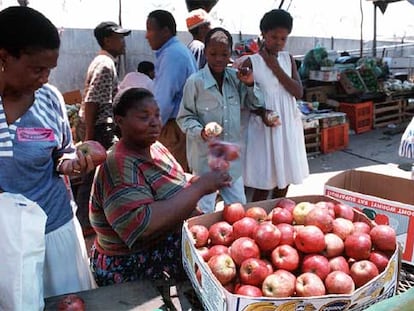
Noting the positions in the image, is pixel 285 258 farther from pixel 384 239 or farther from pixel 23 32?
pixel 23 32

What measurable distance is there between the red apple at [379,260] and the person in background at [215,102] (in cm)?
158

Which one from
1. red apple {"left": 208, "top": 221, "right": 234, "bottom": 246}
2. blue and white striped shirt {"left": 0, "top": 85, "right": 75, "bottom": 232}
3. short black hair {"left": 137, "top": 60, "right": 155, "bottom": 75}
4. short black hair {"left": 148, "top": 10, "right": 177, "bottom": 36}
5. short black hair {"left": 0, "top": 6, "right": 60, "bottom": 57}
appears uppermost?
short black hair {"left": 148, "top": 10, "right": 177, "bottom": 36}

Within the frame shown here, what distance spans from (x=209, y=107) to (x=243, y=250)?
1.71 m

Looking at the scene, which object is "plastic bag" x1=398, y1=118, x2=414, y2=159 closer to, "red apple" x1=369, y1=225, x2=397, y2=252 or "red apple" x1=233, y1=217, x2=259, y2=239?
"red apple" x1=369, y1=225, x2=397, y2=252

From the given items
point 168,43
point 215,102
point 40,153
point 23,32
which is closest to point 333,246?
point 40,153

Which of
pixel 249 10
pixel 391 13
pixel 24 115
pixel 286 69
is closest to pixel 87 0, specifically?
pixel 249 10

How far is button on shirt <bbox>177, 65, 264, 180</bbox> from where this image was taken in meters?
2.91

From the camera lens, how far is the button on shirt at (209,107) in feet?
9.56

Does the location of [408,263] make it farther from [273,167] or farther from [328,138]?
[328,138]

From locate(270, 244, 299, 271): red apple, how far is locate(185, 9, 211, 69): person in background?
2.71 metres

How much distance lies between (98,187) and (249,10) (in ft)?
28.2

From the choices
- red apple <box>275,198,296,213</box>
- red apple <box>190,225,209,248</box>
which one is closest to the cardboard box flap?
red apple <box>275,198,296,213</box>

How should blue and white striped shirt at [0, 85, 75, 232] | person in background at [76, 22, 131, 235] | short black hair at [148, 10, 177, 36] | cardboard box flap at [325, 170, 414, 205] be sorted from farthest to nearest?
1. person in background at [76, 22, 131, 235]
2. short black hair at [148, 10, 177, 36]
3. cardboard box flap at [325, 170, 414, 205]
4. blue and white striped shirt at [0, 85, 75, 232]

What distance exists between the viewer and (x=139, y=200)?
158 cm
